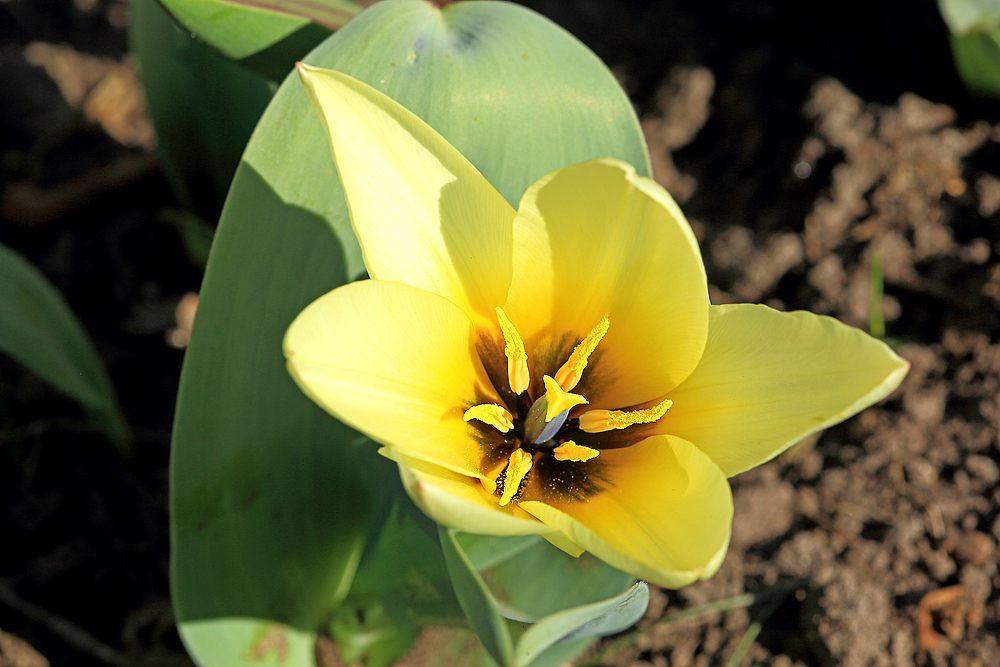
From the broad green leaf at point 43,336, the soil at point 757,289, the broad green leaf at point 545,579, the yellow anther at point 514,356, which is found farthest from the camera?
the soil at point 757,289

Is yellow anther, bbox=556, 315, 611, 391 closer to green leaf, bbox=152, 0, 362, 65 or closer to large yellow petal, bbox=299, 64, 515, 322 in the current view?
large yellow petal, bbox=299, 64, 515, 322

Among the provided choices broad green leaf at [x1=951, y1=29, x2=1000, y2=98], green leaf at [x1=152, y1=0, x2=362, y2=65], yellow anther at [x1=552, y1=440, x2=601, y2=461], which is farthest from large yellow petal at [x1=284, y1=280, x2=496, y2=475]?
broad green leaf at [x1=951, y1=29, x2=1000, y2=98]

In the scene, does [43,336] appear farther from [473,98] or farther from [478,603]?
[478,603]

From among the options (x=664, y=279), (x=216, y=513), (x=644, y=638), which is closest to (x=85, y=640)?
(x=216, y=513)

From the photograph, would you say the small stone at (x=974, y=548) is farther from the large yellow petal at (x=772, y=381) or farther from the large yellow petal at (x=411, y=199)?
the large yellow petal at (x=411, y=199)

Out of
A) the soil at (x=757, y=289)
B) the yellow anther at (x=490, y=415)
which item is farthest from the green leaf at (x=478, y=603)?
the soil at (x=757, y=289)

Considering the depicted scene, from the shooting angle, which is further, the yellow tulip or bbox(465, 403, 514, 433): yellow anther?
bbox(465, 403, 514, 433): yellow anther

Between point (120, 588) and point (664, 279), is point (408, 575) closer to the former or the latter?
point (664, 279)
